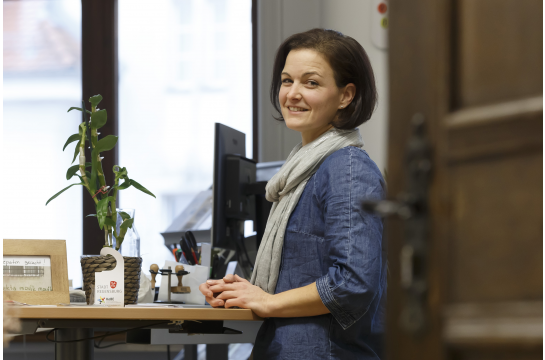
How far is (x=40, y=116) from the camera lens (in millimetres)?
3504

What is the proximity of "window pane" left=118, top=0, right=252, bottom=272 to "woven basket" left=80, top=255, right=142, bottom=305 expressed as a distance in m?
2.00

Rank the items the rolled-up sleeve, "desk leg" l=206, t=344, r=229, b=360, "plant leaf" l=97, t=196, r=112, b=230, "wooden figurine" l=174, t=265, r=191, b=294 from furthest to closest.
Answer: "desk leg" l=206, t=344, r=229, b=360
"wooden figurine" l=174, t=265, r=191, b=294
"plant leaf" l=97, t=196, r=112, b=230
the rolled-up sleeve

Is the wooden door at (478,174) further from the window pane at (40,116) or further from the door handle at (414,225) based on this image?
the window pane at (40,116)

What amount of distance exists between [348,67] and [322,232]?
0.43 meters

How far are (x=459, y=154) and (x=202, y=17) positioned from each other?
120 inches

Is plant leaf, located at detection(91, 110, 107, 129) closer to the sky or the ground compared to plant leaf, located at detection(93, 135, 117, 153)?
closer to the sky

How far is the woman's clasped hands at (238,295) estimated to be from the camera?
1.30 metres

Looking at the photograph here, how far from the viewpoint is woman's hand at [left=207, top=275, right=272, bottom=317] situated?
4.27 feet

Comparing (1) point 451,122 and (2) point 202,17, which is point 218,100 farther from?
(1) point 451,122

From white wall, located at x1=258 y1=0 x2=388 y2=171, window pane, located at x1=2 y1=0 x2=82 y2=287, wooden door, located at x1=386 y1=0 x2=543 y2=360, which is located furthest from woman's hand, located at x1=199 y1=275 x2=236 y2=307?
window pane, located at x1=2 y1=0 x2=82 y2=287

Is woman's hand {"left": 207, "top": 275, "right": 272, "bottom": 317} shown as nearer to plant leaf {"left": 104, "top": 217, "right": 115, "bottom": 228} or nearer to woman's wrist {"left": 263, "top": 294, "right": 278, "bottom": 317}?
woman's wrist {"left": 263, "top": 294, "right": 278, "bottom": 317}

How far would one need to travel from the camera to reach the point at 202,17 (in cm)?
352

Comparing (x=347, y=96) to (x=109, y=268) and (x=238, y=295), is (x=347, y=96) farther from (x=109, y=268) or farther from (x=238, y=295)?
(x=109, y=268)

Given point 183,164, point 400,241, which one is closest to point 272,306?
point 400,241
